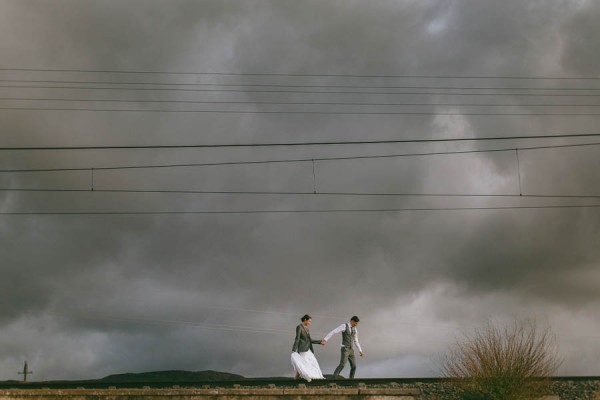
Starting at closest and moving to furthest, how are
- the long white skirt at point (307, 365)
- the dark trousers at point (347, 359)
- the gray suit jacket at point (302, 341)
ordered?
the long white skirt at point (307, 365) < the gray suit jacket at point (302, 341) < the dark trousers at point (347, 359)

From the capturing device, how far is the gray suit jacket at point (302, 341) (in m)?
18.5

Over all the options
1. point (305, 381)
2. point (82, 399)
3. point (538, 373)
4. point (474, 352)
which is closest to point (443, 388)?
point (474, 352)

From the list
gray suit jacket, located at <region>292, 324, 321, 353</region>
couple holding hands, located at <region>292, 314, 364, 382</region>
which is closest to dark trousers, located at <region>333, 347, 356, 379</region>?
couple holding hands, located at <region>292, 314, 364, 382</region>

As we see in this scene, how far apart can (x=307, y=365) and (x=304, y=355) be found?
286 mm

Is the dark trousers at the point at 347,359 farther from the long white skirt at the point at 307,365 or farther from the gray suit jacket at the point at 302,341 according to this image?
the gray suit jacket at the point at 302,341

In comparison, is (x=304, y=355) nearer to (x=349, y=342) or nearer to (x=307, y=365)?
(x=307, y=365)

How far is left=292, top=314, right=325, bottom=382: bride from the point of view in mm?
18188

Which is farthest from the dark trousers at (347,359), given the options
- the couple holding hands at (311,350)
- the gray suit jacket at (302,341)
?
the gray suit jacket at (302,341)

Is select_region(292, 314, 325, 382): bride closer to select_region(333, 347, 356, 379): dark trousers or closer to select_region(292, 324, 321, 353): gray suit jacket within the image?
select_region(292, 324, 321, 353): gray suit jacket

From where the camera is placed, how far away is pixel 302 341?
18.5 meters

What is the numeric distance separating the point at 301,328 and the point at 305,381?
1437mm

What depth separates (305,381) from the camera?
1777cm

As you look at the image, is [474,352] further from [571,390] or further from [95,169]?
[95,169]

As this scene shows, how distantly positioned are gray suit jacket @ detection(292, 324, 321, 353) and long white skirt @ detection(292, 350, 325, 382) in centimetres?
13
